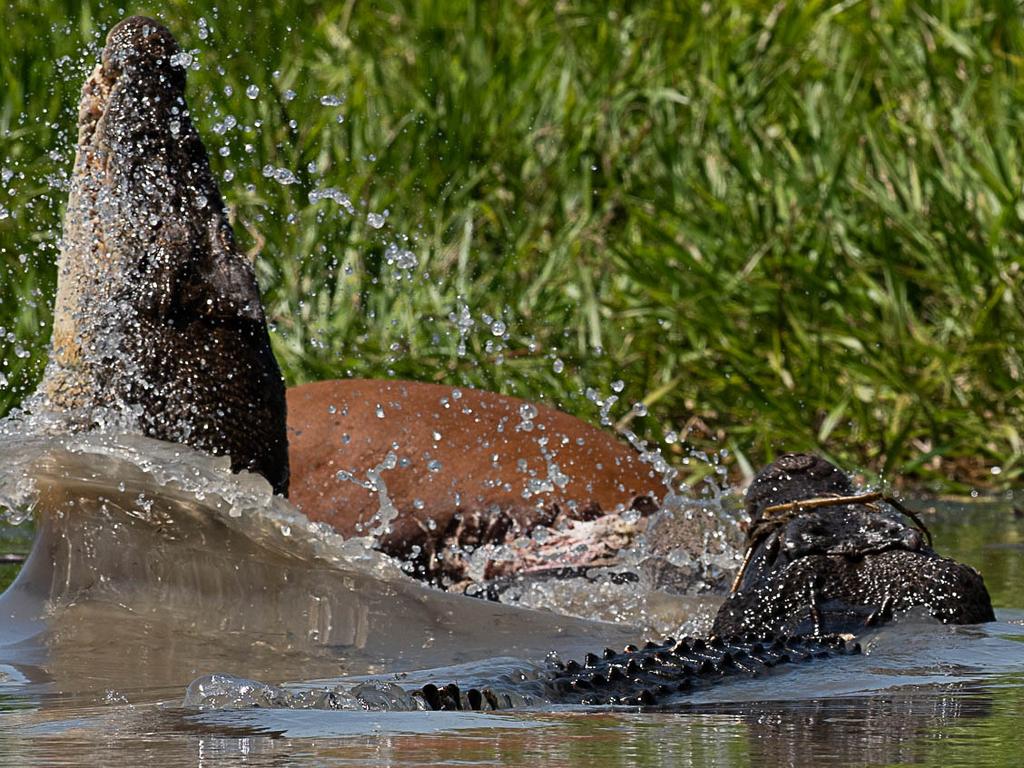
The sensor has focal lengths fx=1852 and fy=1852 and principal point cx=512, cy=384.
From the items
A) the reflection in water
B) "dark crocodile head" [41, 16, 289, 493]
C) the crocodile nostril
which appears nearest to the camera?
the reflection in water

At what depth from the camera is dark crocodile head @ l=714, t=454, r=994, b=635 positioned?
3895mm

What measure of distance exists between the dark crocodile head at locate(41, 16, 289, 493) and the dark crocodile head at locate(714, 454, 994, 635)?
1258 millimetres

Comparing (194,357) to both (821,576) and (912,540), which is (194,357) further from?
(912,540)

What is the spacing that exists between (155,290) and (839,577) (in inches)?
69.1

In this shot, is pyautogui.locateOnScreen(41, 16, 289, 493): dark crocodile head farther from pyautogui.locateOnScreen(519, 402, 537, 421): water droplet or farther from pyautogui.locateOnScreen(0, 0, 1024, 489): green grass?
pyautogui.locateOnScreen(0, 0, 1024, 489): green grass

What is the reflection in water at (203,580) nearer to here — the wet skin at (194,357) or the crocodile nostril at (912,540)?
the wet skin at (194,357)

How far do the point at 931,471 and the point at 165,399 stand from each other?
14.6 ft

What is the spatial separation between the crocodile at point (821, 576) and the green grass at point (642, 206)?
364cm

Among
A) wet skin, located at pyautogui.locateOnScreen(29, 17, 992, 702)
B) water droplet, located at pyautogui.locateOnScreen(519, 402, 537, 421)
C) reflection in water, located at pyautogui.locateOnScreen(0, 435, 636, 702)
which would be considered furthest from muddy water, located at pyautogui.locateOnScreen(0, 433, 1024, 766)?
water droplet, located at pyautogui.locateOnScreen(519, 402, 537, 421)

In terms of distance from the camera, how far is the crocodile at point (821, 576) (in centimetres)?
363

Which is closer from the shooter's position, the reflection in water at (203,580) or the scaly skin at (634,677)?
the scaly skin at (634,677)

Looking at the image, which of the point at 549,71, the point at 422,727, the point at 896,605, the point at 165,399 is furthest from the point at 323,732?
the point at 549,71

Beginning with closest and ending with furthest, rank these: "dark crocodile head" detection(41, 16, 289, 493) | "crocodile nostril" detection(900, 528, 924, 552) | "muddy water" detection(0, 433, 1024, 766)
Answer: "muddy water" detection(0, 433, 1024, 766) → "crocodile nostril" detection(900, 528, 924, 552) → "dark crocodile head" detection(41, 16, 289, 493)

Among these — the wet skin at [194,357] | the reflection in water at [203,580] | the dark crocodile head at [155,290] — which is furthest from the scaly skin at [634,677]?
the dark crocodile head at [155,290]
